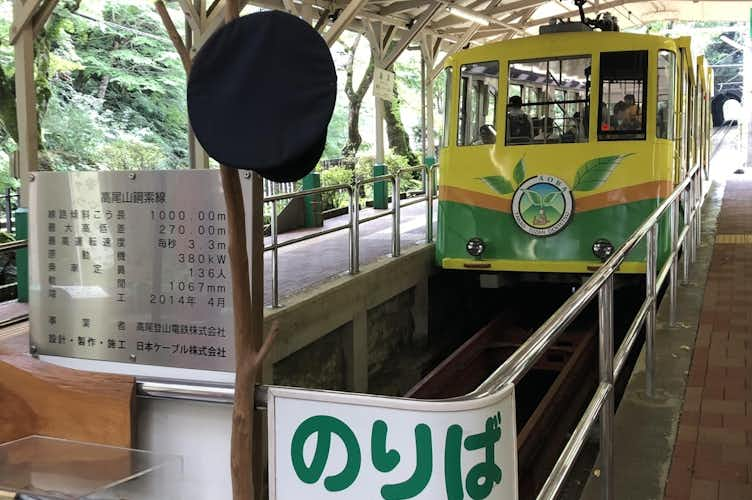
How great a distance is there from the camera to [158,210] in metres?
2.08

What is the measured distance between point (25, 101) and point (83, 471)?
6.04 meters

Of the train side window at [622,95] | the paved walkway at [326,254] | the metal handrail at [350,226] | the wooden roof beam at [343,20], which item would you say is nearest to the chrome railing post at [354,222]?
the metal handrail at [350,226]

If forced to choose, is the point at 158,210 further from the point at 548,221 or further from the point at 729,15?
the point at 729,15

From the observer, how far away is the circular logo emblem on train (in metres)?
7.00

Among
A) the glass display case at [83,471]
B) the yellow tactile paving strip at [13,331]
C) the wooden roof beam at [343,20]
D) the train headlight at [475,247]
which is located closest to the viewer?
the glass display case at [83,471]

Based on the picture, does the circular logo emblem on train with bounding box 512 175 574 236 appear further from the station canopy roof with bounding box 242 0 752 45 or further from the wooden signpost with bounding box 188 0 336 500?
the wooden signpost with bounding box 188 0 336 500

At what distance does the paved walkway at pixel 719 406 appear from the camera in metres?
3.12

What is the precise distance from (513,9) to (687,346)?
1159 centimetres

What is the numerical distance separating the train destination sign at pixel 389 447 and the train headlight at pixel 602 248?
5.49 metres

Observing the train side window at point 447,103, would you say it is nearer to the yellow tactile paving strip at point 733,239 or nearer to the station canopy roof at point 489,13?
the station canopy roof at point 489,13

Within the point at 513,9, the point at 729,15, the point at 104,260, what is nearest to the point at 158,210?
the point at 104,260

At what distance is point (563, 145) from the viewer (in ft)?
22.9

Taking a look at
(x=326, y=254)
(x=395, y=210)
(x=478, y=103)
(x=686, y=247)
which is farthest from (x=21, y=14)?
(x=686, y=247)

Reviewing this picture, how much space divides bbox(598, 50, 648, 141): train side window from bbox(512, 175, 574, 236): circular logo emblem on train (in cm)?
56
